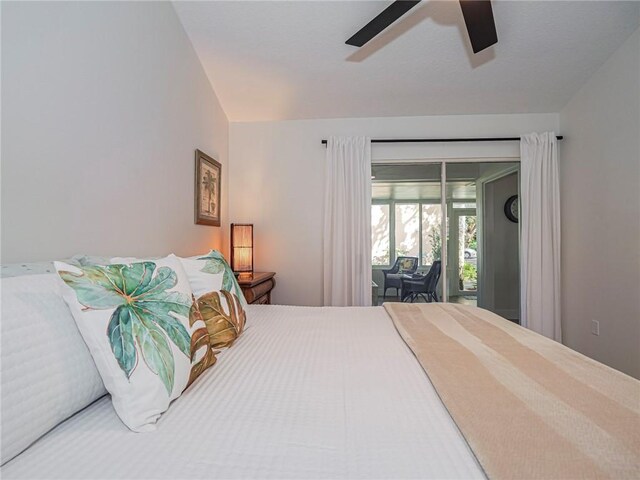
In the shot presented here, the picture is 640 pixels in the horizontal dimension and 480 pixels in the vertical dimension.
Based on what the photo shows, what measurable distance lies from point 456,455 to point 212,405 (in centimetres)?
57

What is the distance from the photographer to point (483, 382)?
0.95 m

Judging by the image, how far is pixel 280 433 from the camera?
28.4 inches

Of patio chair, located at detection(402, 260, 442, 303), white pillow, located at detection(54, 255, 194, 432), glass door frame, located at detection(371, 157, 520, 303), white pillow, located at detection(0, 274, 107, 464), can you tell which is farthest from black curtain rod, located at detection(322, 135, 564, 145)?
white pillow, located at detection(0, 274, 107, 464)

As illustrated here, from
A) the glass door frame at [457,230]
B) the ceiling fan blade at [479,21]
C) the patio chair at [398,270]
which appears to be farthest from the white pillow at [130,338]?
→ the glass door frame at [457,230]

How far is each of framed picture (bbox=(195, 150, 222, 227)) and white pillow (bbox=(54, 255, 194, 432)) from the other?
1.78 metres

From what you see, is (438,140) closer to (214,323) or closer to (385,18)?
(385,18)

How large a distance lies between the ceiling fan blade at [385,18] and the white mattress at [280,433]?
5.02 feet

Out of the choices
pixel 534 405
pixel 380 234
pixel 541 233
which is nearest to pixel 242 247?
pixel 380 234

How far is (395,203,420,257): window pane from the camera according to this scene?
354 cm

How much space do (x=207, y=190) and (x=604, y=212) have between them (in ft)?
10.5

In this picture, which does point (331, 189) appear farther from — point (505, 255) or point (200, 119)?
point (505, 255)

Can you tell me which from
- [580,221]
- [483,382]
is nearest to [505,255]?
[580,221]

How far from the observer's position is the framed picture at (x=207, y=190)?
2605mm

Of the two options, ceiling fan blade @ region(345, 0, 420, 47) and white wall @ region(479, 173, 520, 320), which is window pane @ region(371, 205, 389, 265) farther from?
ceiling fan blade @ region(345, 0, 420, 47)
